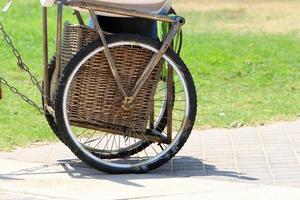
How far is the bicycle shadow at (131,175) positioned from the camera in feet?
20.7

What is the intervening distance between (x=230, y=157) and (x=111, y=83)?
1.19 meters

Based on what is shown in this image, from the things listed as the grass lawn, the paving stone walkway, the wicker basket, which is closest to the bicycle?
the wicker basket

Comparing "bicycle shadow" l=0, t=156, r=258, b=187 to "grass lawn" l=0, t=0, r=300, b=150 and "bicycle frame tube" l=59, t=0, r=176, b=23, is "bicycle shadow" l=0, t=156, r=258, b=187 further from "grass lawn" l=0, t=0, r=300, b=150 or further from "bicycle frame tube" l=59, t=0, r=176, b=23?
"bicycle frame tube" l=59, t=0, r=176, b=23

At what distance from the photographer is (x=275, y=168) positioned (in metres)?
6.54

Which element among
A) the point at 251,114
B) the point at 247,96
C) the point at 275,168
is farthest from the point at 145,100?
the point at 247,96

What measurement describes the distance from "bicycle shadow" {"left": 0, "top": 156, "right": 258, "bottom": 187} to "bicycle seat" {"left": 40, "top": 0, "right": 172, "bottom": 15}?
1177 millimetres

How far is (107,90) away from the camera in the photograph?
6.41m

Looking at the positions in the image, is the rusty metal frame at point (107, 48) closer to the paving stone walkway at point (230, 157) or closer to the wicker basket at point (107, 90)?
the wicker basket at point (107, 90)

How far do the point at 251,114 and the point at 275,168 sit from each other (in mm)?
1961

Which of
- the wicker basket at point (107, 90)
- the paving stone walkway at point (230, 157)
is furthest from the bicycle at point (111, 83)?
the paving stone walkway at point (230, 157)

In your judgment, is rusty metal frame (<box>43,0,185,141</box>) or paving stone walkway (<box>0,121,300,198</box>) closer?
rusty metal frame (<box>43,0,185,141</box>)

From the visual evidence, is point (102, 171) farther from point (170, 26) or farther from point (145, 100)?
point (170, 26)

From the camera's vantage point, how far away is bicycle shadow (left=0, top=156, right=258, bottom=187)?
20.7 ft

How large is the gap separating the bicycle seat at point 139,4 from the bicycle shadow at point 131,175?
1.18 m
